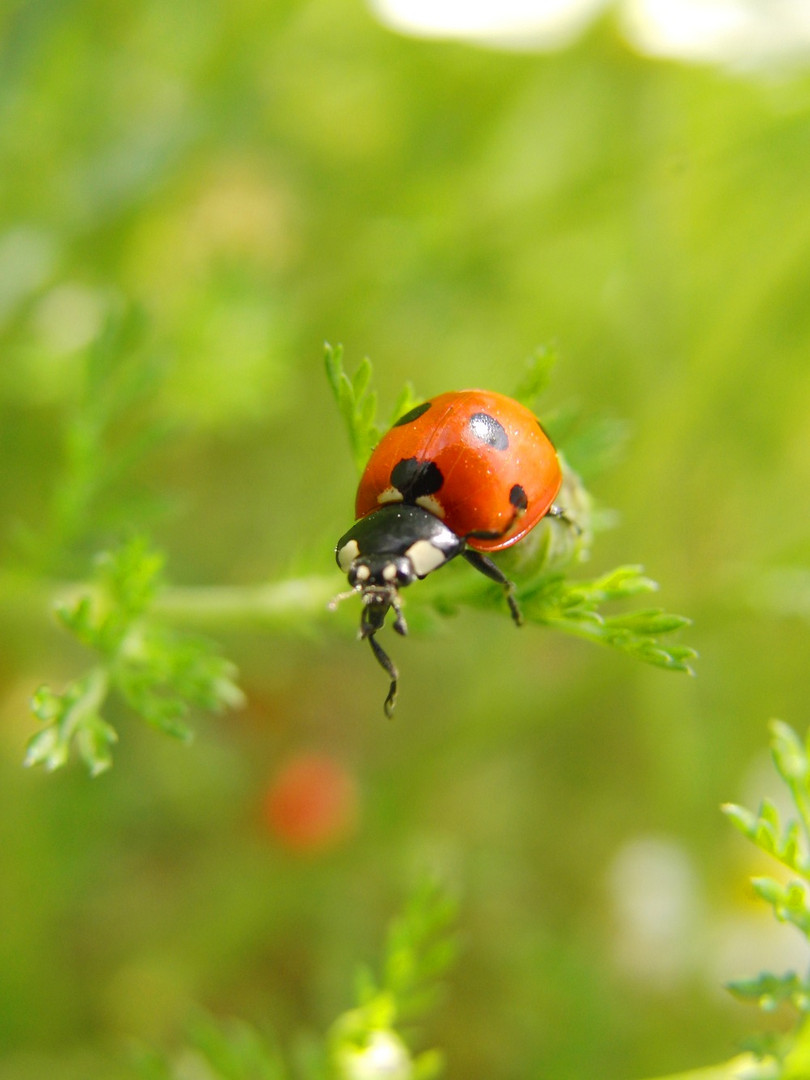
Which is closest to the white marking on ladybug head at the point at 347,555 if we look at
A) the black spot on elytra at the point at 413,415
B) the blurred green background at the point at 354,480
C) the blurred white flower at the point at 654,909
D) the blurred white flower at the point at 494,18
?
the black spot on elytra at the point at 413,415

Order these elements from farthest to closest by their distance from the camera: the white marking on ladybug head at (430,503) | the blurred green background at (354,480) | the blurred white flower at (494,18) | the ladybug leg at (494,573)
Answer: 1. the blurred white flower at (494,18)
2. the blurred green background at (354,480)
3. the white marking on ladybug head at (430,503)
4. the ladybug leg at (494,573)

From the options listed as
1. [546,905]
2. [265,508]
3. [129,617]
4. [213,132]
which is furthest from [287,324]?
[546,905]

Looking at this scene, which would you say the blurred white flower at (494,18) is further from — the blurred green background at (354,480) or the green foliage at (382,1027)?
the green foliage at (382,1027)

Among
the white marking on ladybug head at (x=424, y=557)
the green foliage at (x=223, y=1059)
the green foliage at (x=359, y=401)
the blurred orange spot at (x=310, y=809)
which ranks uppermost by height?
the blurred orange spot at (x=310, y=809)

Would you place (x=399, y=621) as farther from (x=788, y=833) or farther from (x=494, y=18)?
(x=494, y=18)

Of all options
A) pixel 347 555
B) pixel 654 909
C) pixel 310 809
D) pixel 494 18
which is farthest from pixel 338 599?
pixel 494 18
